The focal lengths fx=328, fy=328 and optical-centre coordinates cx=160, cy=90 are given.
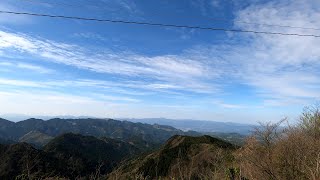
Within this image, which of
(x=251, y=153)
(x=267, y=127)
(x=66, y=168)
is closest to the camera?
(x=251, y=153)

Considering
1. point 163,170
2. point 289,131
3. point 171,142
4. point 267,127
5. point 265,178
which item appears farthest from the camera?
point 171,142

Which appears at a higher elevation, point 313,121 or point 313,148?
point 313,121

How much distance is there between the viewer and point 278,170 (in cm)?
2259

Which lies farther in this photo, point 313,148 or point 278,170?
point 278,170

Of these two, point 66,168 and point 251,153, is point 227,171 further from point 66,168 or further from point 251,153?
point 66,168

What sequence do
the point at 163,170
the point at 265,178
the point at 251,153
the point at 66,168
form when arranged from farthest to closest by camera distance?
the point at 66,168, the point at 163,170, the point at 251,153, the point at 265,178

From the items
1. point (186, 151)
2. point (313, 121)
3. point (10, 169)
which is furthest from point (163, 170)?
point (313, 121)

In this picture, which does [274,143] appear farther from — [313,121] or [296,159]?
[313,121]

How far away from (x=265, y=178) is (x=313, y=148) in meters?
3.59

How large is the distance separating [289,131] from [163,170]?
88.9 m

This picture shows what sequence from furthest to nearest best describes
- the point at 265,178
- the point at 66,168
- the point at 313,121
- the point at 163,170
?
the point at 66,168 → the point at 163,170 → the point at 313,121 → the point at 265,178

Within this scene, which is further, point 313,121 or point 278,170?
point 313,121

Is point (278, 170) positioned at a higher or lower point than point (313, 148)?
lower

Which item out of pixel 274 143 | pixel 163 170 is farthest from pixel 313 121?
pixel 163 170
